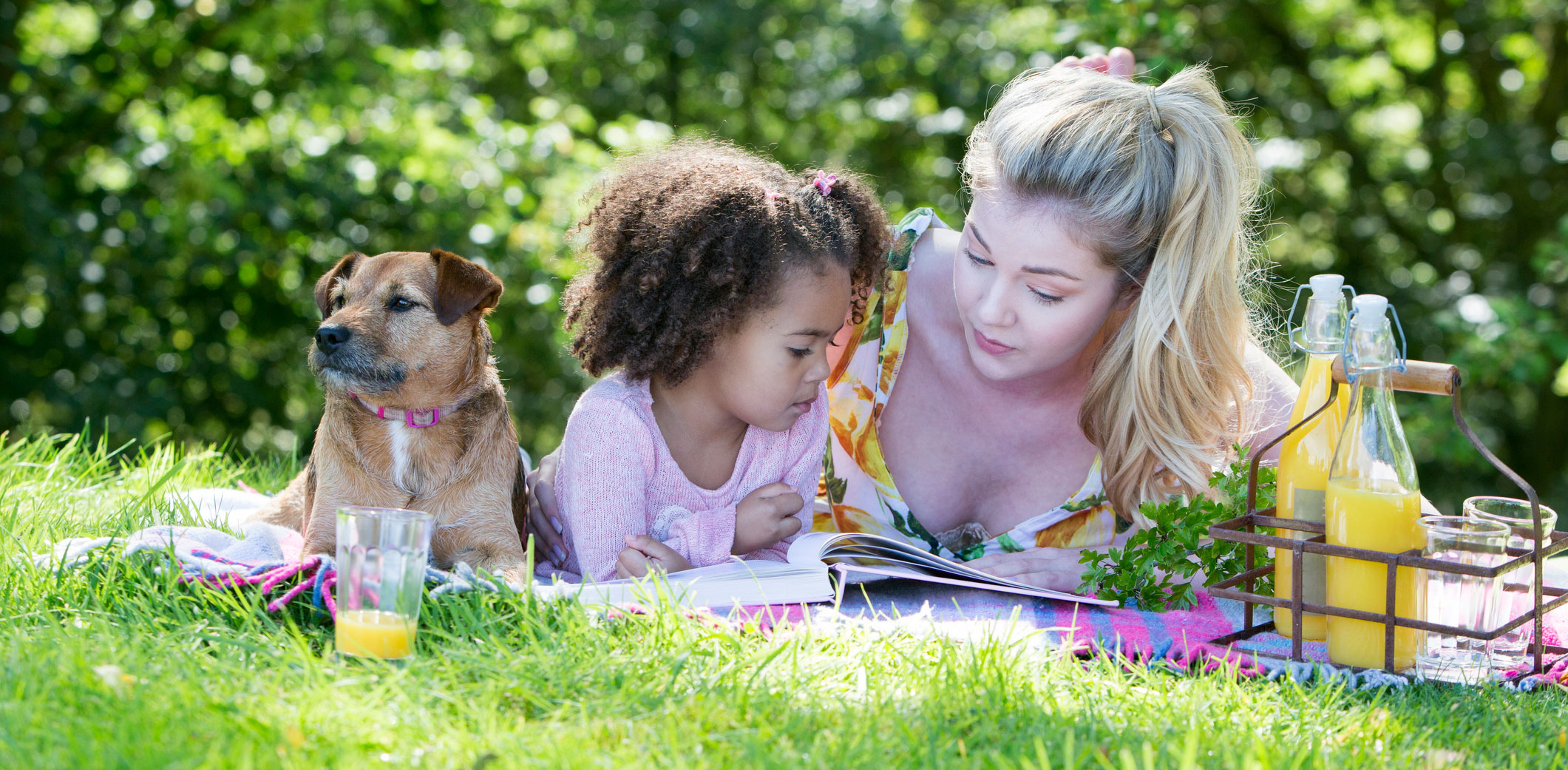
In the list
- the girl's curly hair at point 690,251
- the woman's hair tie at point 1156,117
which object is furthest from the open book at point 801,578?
the woman's hair tie at point 1156,117

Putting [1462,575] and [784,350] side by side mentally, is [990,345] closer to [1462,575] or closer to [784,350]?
[784,350]

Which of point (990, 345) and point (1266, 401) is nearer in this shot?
point (990, 345)

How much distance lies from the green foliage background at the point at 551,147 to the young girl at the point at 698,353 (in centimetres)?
194

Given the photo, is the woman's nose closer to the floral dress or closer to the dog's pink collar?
the floral dress

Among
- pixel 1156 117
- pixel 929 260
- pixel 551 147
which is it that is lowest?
pixel 929 260

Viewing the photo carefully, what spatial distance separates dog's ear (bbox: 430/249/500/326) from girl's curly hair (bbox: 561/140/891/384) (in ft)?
1.42

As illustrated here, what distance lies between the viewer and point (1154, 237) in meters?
3.50

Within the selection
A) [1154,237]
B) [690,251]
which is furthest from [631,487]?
[1154,237]

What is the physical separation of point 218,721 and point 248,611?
1.75 ft

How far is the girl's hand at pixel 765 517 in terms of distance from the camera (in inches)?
133

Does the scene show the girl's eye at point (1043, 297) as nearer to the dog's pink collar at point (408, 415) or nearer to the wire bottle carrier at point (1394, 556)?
the wire bottle carrier at point (1394, 556)

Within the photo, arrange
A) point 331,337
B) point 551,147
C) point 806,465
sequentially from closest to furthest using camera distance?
point 331,337, point 806,465, point 551,147

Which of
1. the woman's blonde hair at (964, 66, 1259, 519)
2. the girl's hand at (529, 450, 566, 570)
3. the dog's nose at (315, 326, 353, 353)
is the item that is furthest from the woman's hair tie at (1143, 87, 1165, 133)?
the dog's nose at (315, 326, 353, 353)

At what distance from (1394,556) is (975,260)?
4.86 feet
